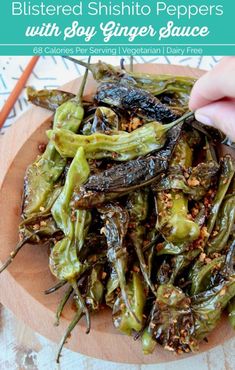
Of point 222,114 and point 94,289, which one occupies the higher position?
point 222,114

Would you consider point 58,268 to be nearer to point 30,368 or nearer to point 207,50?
point 30,368

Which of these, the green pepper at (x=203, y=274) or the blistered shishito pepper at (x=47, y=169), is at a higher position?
the blistered shishito pepper at (x=47, y=169)

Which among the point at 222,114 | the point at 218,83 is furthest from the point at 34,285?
the point at 218,83

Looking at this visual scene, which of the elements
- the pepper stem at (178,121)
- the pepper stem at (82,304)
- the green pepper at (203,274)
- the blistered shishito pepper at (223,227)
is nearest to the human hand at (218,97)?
the pepper stem at (178,121)

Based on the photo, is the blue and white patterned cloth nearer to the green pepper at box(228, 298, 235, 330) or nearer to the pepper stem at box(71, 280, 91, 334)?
the pepper stem at box(71, 280, 91, 334)

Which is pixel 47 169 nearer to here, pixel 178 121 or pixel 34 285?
pixel 34 285

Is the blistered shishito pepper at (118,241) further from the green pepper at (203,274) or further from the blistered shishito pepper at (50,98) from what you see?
the blistered shishito pepper at (50,98)
